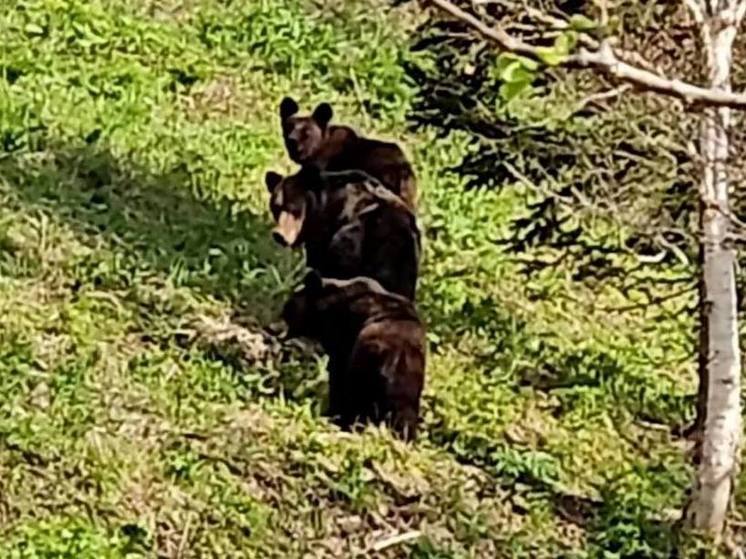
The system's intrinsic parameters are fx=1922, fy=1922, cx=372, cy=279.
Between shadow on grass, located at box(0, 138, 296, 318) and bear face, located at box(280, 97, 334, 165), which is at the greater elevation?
bear face, located at box(280, 97, 334, 165)

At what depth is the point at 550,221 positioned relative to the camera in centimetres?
855

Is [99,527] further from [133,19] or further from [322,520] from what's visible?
[133,19]

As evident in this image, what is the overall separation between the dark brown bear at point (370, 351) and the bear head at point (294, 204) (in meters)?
0.98

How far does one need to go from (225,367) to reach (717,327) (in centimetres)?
225

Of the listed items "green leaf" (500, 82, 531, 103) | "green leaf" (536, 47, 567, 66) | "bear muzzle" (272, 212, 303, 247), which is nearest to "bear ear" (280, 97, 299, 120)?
"bear muzzle" (272, 212, 303, 247)

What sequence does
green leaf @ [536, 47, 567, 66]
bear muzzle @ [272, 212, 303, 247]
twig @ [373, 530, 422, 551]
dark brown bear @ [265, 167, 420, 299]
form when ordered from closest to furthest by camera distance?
green leaf @ [536, 47, 567, 66], twig @ [373, 530, 422, 551], dark brown bear @ [265, 167, 420, 299], bear muzzle @ [272, 212, 303, 247]

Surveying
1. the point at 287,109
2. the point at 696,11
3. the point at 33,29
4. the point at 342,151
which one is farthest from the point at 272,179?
the point at 33,29

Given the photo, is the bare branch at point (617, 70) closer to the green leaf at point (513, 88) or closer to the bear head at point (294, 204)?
the green leaf at point (513, 88)

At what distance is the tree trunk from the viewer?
283 inches

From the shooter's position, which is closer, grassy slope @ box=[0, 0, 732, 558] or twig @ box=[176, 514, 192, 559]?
twig @ box=[176, 514, 192, 559]

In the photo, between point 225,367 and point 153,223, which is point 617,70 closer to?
point 225,367

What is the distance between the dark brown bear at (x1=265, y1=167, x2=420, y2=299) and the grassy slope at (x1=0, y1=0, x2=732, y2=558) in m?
0.38

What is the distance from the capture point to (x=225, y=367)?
27.9ft

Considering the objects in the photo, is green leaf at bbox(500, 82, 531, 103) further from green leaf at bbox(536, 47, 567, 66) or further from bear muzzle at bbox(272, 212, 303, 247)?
bear muzzle at bbox(272, 212, 303, 247)
